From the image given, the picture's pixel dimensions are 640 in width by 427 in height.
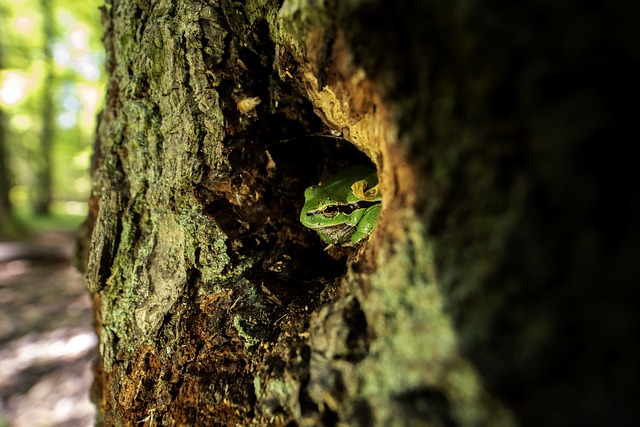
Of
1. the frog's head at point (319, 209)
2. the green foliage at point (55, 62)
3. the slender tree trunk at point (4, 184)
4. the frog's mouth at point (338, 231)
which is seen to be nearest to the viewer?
Result: the frog's head at point (319, 209)

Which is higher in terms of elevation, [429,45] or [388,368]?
[429,45]

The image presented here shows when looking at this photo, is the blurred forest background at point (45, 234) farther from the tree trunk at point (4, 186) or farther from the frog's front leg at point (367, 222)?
the frog's front leg at point (367, 222)

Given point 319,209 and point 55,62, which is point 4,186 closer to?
point 55,62

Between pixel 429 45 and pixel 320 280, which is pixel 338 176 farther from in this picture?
pixel 429 45

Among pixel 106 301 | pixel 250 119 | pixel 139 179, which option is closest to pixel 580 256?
pixel 250 119

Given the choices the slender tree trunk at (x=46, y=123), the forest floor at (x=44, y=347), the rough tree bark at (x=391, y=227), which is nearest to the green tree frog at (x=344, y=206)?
the rough tree bark at (x=391, y=227)
